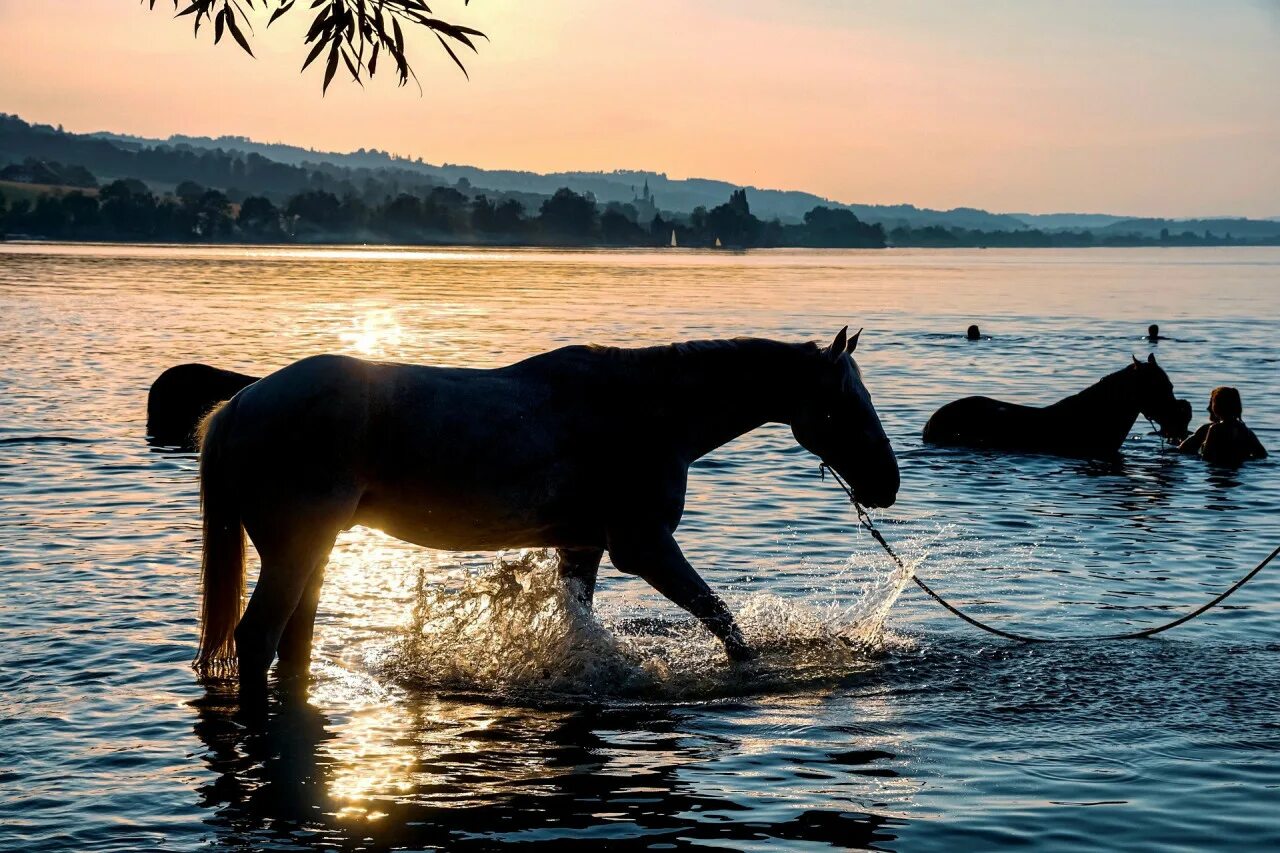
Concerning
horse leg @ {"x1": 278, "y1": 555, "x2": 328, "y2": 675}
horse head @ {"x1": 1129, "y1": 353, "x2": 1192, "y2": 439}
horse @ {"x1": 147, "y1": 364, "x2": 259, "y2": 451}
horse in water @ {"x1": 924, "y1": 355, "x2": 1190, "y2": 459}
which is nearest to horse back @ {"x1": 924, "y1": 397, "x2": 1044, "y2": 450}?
horse in water @ {"x1": 924, "y1": 355, "x2": 1190, "y2": 459}

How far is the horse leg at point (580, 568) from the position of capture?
978 cm

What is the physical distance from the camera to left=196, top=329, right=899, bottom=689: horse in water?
28.2 feet

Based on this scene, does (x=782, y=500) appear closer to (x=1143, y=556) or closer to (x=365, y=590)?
(x=1143, y=556)

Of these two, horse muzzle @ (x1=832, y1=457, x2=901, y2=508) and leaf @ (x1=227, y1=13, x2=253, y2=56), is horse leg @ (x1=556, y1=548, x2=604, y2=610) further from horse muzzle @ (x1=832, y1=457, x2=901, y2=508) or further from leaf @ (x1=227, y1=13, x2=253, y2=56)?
leaf @ (x1=227, y1=13, x2=253, y2=56)

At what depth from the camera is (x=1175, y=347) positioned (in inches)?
1687

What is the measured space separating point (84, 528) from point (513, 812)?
900 centimetres

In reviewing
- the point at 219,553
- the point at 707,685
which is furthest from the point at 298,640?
the point at 707,685

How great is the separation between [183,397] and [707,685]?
48.6 feet

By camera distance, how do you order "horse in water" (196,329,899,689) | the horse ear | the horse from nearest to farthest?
"horse in water" (196,329,899,689)
the horse ear
the horse

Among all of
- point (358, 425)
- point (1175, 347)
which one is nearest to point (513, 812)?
point (358, 425)

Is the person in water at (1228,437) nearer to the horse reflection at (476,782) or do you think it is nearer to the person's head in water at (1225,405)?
the person's head in water at (1225,405)

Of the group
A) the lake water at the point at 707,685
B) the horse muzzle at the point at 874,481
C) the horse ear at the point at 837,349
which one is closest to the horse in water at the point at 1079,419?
the lake water at the point at 707,685

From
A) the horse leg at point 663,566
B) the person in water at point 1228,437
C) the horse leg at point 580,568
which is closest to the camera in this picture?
the horse leg at point 663,566

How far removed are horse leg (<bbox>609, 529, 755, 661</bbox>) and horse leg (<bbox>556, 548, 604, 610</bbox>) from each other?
1.26 ft
